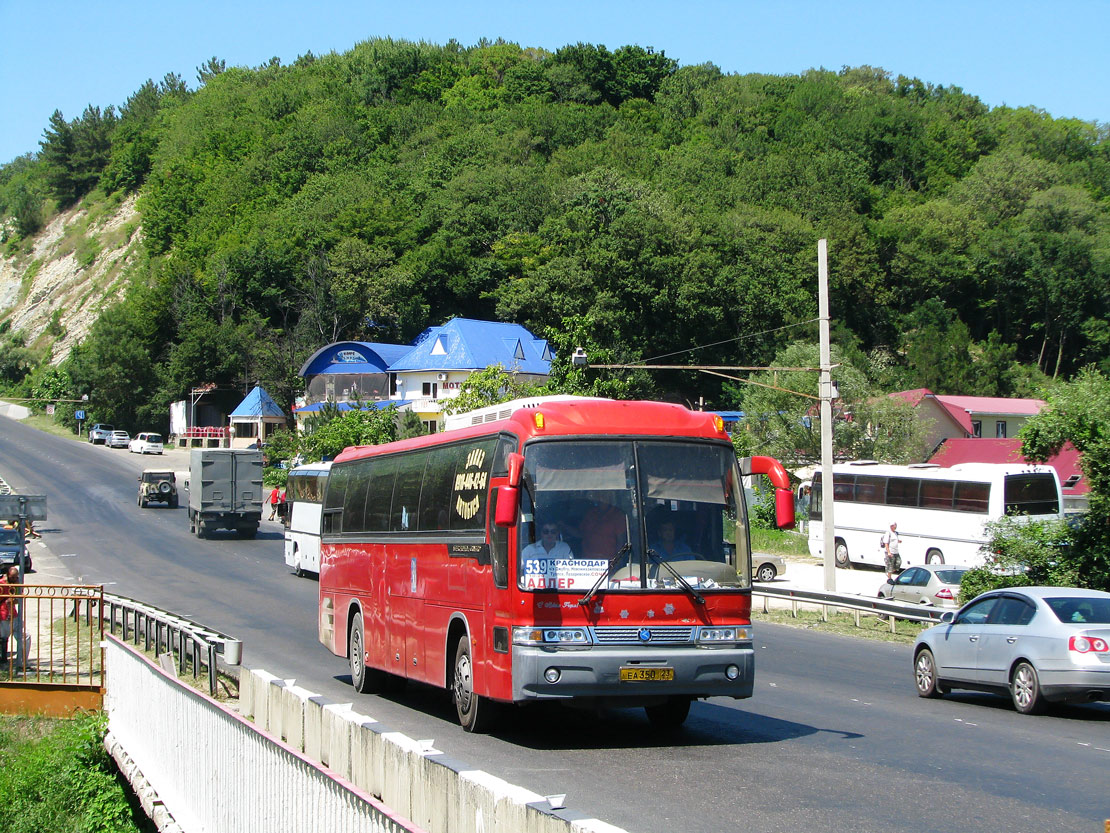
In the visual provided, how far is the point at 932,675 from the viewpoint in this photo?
51.5 ft

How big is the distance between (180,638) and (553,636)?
7.16 meters

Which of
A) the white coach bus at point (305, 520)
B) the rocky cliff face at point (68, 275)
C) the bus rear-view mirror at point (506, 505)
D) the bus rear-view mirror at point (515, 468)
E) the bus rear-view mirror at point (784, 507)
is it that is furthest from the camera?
the rocky cliff face at point (68, 275)

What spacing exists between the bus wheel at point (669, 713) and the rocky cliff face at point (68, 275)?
136278 mm

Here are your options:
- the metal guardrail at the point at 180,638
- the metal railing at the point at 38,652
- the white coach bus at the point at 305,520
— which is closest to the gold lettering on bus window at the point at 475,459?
the metal guardrail at the point at 180,638

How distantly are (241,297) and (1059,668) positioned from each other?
10086cm

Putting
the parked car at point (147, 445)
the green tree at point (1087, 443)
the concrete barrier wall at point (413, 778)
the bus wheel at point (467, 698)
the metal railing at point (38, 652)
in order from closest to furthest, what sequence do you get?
the concrete barrier wall at point (413, 778)
the bus wheel at point (467, 698)
the metal railing at point (38, 652)
the green tree at point (1087, 443)
the parked car at point (147, 445)

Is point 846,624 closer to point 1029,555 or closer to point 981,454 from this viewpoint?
point 1029,555

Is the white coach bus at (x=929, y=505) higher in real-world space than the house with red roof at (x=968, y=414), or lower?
lower

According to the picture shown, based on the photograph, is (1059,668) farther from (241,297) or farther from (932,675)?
(241,297)

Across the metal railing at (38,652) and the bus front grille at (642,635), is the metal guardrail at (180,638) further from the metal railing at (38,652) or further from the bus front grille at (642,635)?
the bus front grille at (642,635)

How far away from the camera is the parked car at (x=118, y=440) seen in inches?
3564

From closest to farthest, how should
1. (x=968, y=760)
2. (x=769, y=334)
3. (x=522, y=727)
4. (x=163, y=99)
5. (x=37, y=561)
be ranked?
(x=968, y=760)
(x=522, y=727)
(x=37, y=561)
(x=769, y=334)
(x=163, y=99)

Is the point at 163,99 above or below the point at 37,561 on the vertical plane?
above

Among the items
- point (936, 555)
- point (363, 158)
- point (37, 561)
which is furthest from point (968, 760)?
point (363, 158)
